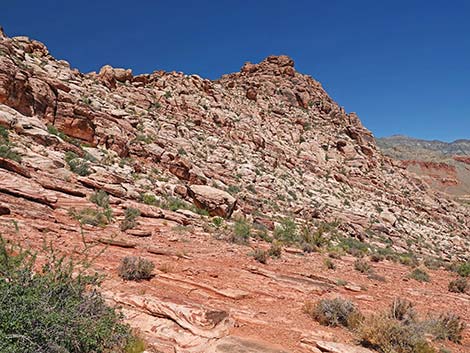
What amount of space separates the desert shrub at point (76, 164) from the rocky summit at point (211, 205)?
12 cm

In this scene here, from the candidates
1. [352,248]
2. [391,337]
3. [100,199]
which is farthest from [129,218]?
[352,248]

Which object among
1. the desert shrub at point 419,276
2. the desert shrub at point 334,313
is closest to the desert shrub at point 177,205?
the desert shrub at point 334,313

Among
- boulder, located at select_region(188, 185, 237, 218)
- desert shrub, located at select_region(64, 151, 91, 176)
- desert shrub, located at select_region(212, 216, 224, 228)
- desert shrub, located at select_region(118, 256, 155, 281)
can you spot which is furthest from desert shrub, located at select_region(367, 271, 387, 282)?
desert shrub, located at select_region(64, 151, 91, 176)

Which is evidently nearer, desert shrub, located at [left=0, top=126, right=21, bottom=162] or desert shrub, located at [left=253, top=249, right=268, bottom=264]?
desert shrub, located at [left=253, top=249, right=268, bottom=264]

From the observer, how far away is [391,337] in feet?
16.4

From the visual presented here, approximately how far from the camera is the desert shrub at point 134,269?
6.28 meters

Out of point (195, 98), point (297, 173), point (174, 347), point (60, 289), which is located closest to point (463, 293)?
point (174, 347)

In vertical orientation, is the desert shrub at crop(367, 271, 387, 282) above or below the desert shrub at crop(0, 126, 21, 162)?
below

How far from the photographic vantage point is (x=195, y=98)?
30453 mm

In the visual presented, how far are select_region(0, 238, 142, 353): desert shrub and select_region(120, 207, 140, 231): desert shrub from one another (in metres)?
5.56

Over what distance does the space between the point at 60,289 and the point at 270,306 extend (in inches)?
160

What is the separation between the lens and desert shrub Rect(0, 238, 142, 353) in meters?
2.96

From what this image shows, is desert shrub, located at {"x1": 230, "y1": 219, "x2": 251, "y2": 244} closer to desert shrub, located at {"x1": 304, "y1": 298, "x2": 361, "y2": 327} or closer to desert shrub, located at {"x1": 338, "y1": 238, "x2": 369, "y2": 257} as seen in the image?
desert shrub, located at {"x1": 338, "y1": 238, "x2": 369, "y2": 257}

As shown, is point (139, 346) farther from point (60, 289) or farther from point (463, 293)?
point (463, 293)
